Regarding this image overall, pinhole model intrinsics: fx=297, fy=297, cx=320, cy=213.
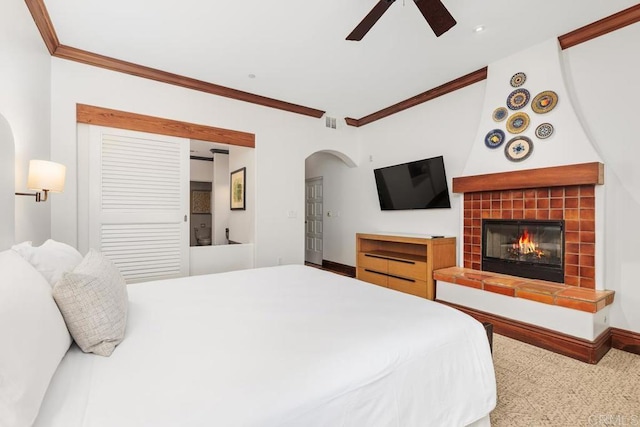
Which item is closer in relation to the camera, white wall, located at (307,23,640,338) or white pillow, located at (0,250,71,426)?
white pillow, located at (0,250,71,426)

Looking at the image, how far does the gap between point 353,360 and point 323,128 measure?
Result: 165 inches

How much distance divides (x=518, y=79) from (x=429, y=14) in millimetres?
1630

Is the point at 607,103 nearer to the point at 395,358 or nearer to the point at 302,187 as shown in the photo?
the point at 395,358

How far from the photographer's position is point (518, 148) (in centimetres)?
301

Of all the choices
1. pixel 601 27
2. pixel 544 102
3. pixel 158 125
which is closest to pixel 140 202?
pixel 158 125

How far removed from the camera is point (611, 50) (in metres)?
2.56

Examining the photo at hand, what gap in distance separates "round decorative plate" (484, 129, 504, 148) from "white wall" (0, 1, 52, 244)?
4.01m

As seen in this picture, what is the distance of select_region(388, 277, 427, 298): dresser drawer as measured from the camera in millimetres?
3534

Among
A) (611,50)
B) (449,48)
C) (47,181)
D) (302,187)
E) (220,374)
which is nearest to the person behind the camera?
(220,374)

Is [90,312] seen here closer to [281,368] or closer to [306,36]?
[281,368]

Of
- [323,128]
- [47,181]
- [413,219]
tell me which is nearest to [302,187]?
[323,128]

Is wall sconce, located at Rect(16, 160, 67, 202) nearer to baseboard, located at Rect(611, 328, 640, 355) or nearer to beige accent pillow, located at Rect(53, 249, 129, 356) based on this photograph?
beige accent pillow, located at Rect(53, 249, 129, 356)

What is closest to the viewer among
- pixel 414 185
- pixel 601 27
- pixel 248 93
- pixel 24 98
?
pixel 24 98

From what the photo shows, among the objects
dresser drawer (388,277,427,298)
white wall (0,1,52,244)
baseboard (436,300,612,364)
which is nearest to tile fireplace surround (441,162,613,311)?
baseboard (436,300,612,364)
